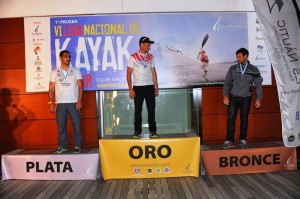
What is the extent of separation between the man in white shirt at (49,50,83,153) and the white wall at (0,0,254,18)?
3.23 feet

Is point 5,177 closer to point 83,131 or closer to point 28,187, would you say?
point 28,187

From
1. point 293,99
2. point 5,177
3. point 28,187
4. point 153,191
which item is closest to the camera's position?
point 293,99

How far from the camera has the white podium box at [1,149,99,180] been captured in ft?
13.5

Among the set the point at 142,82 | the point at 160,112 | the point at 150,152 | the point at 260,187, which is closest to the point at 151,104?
the point at 142,82

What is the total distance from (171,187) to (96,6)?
10.1 feet

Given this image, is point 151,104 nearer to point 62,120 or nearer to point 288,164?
point 62,120

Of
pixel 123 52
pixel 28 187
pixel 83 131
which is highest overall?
pixel 123 52

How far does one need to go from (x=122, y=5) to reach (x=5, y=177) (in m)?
3.16

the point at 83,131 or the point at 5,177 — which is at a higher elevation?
the point at 83,131

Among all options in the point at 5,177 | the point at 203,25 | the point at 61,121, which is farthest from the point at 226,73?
the point at 5,177

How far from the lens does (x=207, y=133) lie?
5.09 m

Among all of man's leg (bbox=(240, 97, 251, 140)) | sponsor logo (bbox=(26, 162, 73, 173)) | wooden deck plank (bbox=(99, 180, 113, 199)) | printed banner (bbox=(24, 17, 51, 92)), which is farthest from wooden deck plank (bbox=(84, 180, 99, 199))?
man's leg (bbox=(240, 97, 251, 140))

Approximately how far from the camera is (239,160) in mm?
4188

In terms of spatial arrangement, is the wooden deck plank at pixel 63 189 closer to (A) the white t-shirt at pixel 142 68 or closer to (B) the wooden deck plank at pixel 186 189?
(B) the wooden deck plank at pixel 186 189
